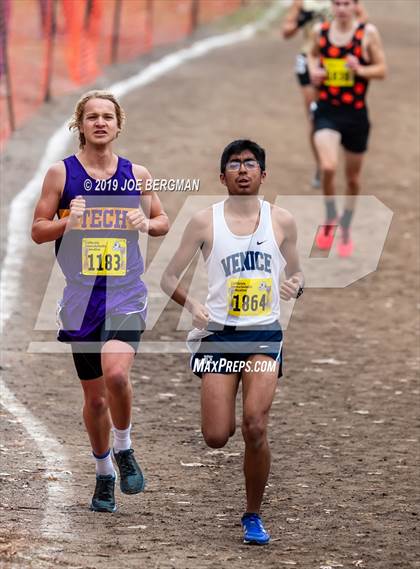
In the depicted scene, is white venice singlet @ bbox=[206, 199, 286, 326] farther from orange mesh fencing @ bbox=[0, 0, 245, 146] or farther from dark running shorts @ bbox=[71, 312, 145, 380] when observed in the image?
orange mesh fencing @ bbox=[0, 0, 245, 146]

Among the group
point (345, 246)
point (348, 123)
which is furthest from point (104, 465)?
point (345, 246)

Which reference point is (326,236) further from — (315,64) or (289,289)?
(289,289)

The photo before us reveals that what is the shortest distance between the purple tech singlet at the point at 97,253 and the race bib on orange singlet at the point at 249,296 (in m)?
0.50

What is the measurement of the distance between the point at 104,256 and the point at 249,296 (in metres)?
0.78

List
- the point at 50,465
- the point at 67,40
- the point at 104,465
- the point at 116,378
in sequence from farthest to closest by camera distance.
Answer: the point at 67,40, the point at 50,465, the point at 104,465, the point at 116,378

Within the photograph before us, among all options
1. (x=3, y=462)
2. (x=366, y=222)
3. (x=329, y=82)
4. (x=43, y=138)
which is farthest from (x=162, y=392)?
(x=43, y=138)

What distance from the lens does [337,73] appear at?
49.1ft

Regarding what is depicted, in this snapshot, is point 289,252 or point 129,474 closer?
point 289,252

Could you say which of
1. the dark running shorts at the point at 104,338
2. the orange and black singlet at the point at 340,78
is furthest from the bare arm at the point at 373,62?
the dark running shorts at the point at 104,338

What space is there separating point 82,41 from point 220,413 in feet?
51.5

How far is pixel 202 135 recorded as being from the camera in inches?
795

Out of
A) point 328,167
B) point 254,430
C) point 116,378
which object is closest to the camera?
point 254,430

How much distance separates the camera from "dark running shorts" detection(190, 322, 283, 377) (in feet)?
26.6

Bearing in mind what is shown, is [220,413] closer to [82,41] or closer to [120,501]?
[120,501]
